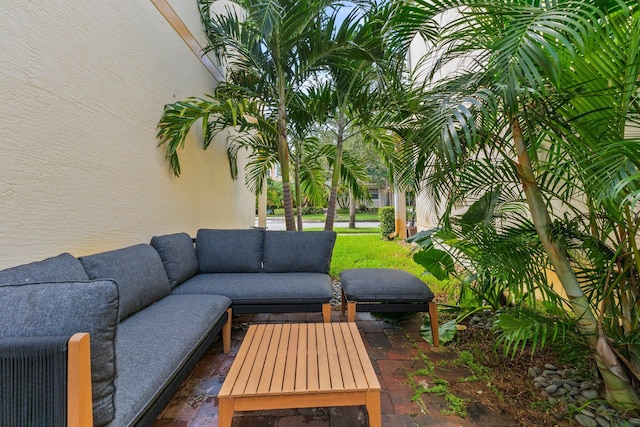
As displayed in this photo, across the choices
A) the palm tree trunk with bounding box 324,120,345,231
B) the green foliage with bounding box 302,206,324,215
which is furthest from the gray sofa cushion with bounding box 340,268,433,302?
the green foliage with bounding box 302,206,324,215

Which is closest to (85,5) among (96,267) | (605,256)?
(96,267)

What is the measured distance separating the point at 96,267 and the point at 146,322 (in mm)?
507

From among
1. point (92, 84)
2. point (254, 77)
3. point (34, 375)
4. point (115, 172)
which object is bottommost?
point (34, 375)

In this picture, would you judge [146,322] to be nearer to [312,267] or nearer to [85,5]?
[312,267]

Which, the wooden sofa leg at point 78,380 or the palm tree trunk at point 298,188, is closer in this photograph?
the wooden sofa leg at point 78,380

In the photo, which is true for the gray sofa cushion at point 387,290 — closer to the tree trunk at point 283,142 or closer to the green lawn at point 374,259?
the green lawn at point 374,259

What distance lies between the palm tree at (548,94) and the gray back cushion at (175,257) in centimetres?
234

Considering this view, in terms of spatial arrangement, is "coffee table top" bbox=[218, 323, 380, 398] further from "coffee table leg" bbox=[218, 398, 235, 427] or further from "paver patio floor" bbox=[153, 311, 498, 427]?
"paver patio floor" bbox=[153, 311, 498, 427]

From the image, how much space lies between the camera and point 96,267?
1.81 meters

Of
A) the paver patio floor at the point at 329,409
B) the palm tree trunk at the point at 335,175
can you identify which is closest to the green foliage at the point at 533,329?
the paver patio floor at the point at 329,409

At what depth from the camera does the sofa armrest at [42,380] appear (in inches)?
32.9

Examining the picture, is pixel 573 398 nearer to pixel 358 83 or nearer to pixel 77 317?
pixel 77 317

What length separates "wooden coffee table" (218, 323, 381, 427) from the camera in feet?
4.23

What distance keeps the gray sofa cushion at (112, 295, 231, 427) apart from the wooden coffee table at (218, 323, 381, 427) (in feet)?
0.99
